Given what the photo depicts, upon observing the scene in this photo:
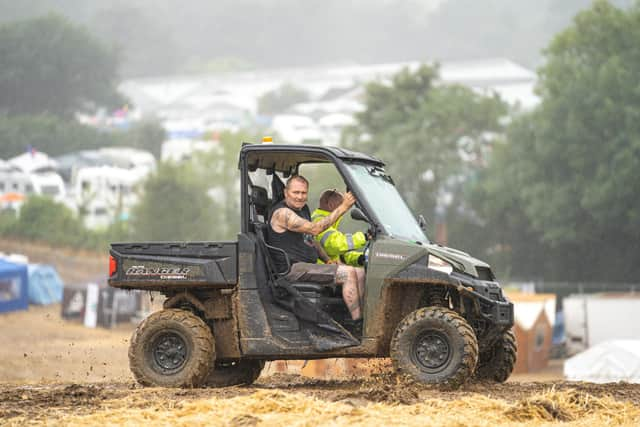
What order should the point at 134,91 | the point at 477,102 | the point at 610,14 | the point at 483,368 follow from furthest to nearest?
the point at 134,91 < the point at 477,102 < the point at 610,14 < the point at 483,368

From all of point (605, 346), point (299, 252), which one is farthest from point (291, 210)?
point (605, 346)

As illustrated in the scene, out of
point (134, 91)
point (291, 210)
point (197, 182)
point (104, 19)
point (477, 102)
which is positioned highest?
point (104, 19)

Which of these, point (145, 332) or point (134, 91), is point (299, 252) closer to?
point (145, 332)

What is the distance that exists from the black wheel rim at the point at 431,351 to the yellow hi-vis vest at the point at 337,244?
3.61 ft

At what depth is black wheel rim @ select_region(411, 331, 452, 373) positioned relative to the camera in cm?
1257

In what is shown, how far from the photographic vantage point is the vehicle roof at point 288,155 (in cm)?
1320

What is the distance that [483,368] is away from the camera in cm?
1373

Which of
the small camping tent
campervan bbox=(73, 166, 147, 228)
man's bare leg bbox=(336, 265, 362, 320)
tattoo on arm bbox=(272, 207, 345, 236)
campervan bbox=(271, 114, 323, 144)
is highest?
campervan bbox=(271, 114, 323, 144)

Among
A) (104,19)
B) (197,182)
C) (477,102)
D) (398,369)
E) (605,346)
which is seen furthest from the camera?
(104,19)

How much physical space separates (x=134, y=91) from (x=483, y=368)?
139 meters

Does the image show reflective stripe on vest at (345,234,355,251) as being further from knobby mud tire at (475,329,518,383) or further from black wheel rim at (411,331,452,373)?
knobby mud tire at (475,329,518,383)

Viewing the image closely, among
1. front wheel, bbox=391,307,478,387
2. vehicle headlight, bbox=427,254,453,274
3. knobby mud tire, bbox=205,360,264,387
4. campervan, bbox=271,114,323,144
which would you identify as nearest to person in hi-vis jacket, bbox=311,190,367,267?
vehicle headlight, bbox=427,254,453,274

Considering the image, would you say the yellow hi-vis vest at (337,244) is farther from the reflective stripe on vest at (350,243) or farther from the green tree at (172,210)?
the green tree at (172,210)

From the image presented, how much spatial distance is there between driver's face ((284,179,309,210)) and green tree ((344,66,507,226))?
212 ft
